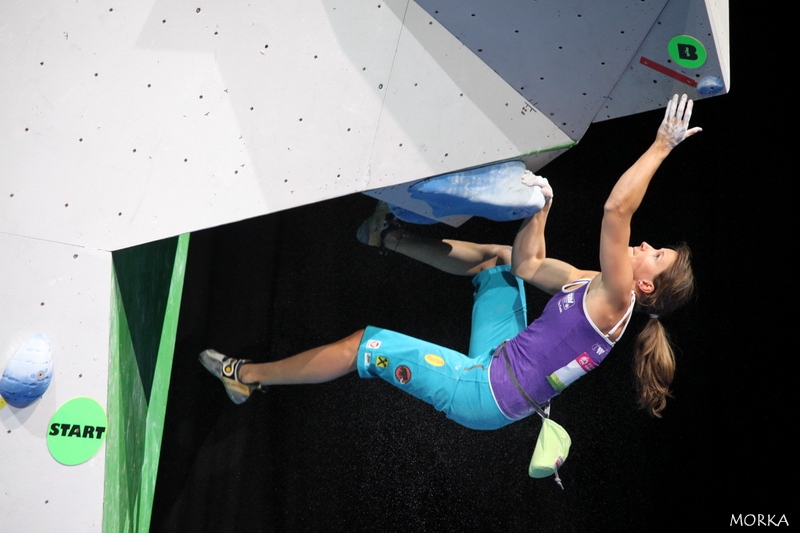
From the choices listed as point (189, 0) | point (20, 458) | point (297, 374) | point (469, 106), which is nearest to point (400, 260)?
point (297, 374)

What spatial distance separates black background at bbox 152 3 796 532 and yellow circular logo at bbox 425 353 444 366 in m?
0.54

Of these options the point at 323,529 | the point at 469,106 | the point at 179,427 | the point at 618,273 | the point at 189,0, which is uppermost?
the point at 189,0

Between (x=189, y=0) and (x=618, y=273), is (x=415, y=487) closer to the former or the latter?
(x=618, y=273)

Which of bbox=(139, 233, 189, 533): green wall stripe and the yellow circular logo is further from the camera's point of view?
bbox=(139, 233, 189, 533): green wall stripe

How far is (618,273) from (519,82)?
58 cm

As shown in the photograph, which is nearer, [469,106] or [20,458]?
[20,458]

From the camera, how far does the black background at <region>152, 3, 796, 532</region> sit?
2512mm

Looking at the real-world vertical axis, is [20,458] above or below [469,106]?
below

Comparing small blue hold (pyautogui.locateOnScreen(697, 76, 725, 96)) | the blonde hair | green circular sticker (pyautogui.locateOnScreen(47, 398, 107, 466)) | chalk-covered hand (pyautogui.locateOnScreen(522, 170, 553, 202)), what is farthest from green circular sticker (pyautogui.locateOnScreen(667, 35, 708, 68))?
green circular sticker (pyautogui.locateOnScreen(47, 398, 107, 466))

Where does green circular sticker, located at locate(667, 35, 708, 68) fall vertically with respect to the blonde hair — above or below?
above

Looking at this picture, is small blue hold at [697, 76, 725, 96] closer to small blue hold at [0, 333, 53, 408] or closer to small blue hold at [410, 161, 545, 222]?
A: small blue hold at [410, 161, 545, 222]

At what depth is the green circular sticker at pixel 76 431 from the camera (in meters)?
1.87

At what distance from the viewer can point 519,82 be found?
213 cm

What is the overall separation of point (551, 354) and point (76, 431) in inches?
50.5
